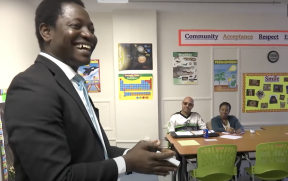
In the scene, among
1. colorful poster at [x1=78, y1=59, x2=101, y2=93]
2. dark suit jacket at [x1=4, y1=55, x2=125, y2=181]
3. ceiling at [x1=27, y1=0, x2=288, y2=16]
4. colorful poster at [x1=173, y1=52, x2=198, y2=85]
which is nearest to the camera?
dark suit jacket at [x1=4, y1=55, x2=125, y2=181]

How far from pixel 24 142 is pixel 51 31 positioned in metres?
0.38

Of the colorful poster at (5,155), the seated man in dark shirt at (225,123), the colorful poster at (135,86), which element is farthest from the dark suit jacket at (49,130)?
the colorful poster at (135,86)

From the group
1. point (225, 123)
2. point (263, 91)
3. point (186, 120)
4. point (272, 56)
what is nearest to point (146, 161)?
point (186, 120)

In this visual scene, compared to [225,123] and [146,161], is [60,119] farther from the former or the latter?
[225,123]

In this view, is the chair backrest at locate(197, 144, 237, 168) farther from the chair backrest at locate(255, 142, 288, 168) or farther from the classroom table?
the chair backrest at locate(255, 142, 288, 168)

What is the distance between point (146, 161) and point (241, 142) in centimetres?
251

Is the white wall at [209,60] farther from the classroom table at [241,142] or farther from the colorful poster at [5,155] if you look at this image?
the colorful poster at [5,155]

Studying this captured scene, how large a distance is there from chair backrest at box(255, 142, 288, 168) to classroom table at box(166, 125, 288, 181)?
0.09 meters

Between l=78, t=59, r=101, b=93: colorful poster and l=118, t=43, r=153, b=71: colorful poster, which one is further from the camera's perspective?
l=78, t=59, r=101, b=93: colorful poster

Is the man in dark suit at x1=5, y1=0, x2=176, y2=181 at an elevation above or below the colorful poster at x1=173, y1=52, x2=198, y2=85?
below

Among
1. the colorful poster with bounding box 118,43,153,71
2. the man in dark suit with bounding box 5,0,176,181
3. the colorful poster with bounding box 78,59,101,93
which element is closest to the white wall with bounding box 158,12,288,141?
the colorful poster with bounding box 118,43,153,71

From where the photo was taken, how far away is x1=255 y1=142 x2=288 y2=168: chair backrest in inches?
95.8

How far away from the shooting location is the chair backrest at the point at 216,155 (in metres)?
2.33

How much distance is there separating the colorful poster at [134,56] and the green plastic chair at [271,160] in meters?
2.37
